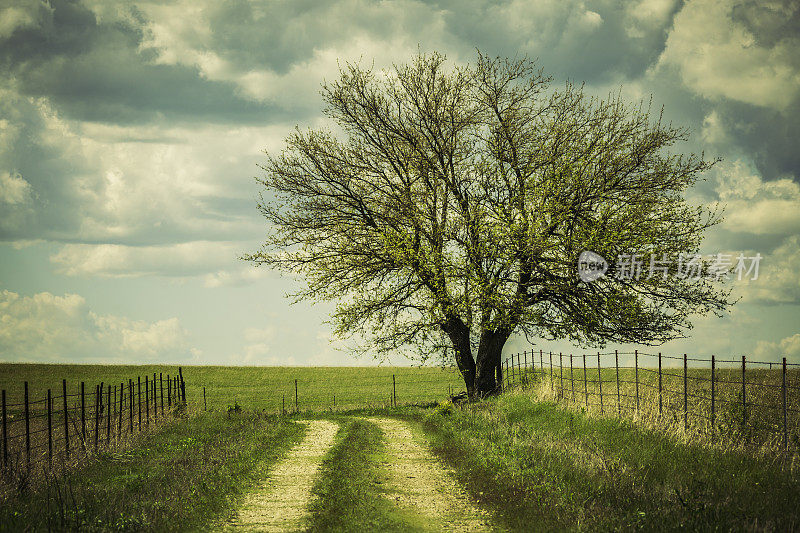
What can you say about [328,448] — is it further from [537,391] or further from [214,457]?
[537,391]

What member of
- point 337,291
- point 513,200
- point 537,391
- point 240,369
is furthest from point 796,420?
point 240,369

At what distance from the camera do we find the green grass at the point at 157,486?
918 cm

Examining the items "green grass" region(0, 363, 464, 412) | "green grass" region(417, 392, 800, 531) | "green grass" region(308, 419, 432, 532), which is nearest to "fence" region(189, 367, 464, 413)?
"green grass" region(0, 363, 464, 412)

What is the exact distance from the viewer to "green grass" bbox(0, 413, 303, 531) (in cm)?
918

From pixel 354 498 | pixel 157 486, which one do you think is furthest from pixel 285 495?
pixel 157 486

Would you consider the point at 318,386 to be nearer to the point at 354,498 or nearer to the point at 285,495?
the point at 285,495

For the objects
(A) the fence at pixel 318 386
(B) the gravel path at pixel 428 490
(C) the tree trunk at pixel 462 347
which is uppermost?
(C) the tree trunk at pixel 462 347

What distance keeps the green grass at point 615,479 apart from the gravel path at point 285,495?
3283 millimetres

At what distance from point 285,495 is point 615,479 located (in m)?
6.20

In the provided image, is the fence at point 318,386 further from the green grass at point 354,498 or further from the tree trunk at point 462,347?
the green grass at point 354,498

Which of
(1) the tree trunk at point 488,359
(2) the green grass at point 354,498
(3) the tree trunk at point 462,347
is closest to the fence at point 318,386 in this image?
(3) the tree trunk at point 462,347

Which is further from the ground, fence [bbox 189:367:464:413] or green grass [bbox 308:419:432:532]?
green grass [bbox 308:419:432:532]

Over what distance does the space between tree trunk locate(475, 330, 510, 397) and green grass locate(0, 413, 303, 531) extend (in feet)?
32.9

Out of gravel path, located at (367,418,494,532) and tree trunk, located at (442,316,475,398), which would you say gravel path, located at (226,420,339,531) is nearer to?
gravel path, located at (367,418,494,532)
